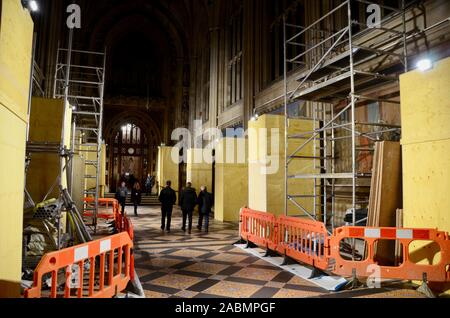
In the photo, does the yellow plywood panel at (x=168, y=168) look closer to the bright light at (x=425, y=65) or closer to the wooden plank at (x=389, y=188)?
the wooden plank at (x=389, y=188)

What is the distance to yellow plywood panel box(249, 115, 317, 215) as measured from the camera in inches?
361

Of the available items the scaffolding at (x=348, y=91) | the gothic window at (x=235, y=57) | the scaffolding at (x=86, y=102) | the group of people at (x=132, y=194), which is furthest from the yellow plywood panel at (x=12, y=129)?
the gothic window at (x=235, y=57)

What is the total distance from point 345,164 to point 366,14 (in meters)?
3.91

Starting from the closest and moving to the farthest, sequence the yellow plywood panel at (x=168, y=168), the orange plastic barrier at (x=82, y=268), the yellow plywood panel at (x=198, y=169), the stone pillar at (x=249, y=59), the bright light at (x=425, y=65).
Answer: the orange plastic barrier at (x=82, y=268) → the bright light at (x=425, y=65) → the stone pillar at (x=249, y=59) → the yellow plywood panel at (x=198, y=169) → the yellow plywood panel at (x=168, y=168)

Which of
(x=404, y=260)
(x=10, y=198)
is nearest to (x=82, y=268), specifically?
(x=10, y=198)

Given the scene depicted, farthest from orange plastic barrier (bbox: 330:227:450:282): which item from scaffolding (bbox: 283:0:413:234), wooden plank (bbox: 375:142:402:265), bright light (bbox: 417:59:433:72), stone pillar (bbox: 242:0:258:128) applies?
stone pillar (bbox: 242:0:258:128)

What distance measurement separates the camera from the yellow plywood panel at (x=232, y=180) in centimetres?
1384

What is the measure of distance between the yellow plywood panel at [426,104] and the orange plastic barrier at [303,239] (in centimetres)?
204

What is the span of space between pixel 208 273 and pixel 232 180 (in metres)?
8.20

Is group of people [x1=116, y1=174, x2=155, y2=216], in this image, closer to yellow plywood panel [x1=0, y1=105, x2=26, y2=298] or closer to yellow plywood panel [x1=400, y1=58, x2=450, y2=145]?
yellow plywood panel [x1=0, y1=105, x2=26, y2=298]

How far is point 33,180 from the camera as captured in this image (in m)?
7.93

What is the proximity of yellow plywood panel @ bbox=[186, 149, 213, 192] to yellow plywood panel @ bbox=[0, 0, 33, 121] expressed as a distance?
13856 millimetres

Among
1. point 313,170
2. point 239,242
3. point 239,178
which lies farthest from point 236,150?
point 239,242
